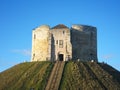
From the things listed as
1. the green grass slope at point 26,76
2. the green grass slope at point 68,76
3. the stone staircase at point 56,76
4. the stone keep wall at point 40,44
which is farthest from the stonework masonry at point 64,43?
the green grass slope at point 26,76

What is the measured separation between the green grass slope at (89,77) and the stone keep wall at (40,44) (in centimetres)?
806

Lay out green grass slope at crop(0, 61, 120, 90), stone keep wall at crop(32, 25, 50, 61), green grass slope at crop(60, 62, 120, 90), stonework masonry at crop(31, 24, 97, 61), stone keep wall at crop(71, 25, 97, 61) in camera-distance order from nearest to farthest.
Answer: green grass slope at crop(60, 62, 120, 90) → green grass slope at crop(0, 61, 120, 90) → stonework masonry at crop(31, 24, 97, 61) → stone keep wall at crop(71, 25, 97, 61) → stone keep wall at crop(32, 25, 50, 61)

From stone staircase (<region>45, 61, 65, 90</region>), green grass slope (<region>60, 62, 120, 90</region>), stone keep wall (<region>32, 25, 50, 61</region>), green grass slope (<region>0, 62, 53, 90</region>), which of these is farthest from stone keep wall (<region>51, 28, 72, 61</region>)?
green grass slope (<region>0, 62, 53, 90</region>)

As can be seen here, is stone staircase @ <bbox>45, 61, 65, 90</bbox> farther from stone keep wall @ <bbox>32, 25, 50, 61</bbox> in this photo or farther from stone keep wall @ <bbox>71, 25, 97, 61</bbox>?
stone keep wall @ <bbox>71, 25, 97, 61</bbox>

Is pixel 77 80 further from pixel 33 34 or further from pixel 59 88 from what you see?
pixel 33 34

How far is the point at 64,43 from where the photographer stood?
69.6m

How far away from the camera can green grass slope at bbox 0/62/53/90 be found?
55594 millimetres

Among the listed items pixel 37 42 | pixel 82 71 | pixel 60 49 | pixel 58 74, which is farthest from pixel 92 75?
pixel 37 42

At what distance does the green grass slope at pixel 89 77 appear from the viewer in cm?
5491

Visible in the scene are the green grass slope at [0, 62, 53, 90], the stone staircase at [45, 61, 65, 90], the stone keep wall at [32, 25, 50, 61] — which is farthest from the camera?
the stone keep wall at [32, 25, 50, 61]

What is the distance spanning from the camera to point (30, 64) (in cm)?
6706

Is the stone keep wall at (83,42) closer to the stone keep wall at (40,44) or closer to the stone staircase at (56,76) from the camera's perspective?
the stone keep wall at (40,44)

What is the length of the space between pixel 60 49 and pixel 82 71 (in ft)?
35.1

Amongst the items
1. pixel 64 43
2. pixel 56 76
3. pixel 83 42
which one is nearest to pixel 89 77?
pixel 56 76
